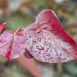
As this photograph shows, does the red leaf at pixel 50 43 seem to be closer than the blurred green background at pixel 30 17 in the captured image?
Yes

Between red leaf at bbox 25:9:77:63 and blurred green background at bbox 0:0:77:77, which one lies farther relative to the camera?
blurred green background at bbox 0:0:77:77

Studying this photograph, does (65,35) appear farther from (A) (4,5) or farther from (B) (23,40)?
(A) (4,5)

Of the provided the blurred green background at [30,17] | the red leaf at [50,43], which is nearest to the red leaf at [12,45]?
the red leaf at [50,43]

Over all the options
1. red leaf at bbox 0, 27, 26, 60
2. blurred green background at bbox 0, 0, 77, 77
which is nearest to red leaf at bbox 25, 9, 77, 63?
red leaf at bbox 0, 27, 26, 60

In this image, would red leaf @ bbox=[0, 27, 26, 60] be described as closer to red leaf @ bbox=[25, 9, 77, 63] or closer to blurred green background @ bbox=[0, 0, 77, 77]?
red leaf @ bbox=[25, 9, 77, 63]

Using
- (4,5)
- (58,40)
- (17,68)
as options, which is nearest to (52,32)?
(58,40)

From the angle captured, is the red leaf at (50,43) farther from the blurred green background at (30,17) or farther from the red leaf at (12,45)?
the blurred green background at (30,17)

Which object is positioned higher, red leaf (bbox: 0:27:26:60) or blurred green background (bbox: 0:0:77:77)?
blurred green background (bbox: 0:0:77:77)

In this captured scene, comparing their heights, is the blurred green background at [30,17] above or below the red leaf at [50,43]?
above
